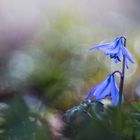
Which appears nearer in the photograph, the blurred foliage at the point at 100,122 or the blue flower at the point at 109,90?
the blurred foliage at the point at 100,122

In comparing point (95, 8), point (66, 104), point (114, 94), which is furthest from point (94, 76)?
point (95, 8)

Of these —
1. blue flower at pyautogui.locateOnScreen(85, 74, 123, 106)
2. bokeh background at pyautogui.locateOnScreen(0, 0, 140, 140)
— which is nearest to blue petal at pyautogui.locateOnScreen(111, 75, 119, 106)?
blue flower at pyautogui.locateOnScreen(85, 74, 123, 106)

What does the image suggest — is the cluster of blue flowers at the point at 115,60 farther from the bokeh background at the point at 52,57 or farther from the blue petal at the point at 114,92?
the bokeh background at the point at 52,57

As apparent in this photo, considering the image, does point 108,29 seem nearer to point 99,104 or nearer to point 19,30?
point 19,30

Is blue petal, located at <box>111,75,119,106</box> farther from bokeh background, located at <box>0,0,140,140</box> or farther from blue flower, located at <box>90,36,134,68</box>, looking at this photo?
bokeh background, located at <box>0,0,140,140</box>

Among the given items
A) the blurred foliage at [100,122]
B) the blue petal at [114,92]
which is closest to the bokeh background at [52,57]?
the blurred foliage at [100,122]

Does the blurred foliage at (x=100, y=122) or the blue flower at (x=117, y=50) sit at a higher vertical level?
the blue flower at (x=117, y=50)

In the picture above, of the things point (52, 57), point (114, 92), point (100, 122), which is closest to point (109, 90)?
point (114, 92)

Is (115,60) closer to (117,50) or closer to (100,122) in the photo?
(117,50)
